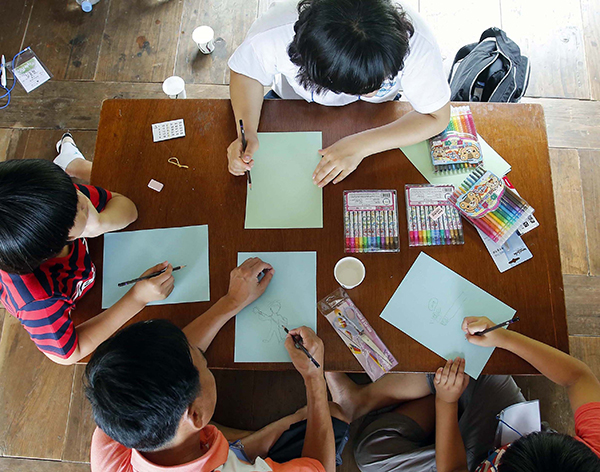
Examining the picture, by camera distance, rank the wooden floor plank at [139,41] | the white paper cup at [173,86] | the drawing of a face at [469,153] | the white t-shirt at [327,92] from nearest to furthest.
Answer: the white t-shirt at [327,92] < the drawing of a face at [469,153] < the white paper cup at [173,86] < the wooden floor plank at [139,41]

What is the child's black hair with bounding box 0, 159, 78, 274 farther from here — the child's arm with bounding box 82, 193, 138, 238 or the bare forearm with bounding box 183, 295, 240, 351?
the bare forearm with bounding box 183, 295, 240, 351

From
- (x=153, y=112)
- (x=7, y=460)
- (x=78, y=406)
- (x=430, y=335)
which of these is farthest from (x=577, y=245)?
(x=7, y=460)

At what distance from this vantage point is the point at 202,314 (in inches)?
43.8

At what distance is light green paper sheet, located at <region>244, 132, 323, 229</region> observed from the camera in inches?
46.2

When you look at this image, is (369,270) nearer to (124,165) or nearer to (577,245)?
(124,165)

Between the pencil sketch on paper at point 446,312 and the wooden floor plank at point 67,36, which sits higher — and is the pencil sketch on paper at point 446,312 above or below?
below

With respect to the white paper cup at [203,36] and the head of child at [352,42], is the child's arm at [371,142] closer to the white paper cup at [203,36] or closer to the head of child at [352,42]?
the head of child at [352,42]

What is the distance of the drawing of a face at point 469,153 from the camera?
1.18 metres

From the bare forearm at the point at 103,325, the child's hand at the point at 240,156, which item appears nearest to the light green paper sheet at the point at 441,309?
the child's hand at the point at 240,156

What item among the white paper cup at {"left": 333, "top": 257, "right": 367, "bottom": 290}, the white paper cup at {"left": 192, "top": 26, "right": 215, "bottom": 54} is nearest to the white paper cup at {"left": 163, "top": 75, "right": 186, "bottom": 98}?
the white paper cup at {"left": 192, "top": 26, "right": 215, "bottom": 54}

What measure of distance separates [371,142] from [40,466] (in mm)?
1798

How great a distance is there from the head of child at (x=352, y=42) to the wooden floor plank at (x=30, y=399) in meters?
1.61

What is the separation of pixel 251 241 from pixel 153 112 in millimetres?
518

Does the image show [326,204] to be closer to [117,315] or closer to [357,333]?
[357,333]
